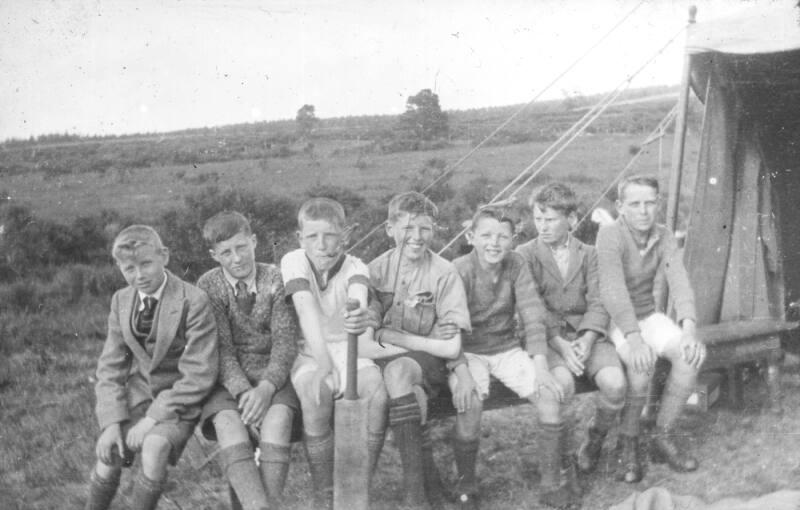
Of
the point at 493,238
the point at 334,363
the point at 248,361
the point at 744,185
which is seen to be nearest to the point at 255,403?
the point at 248,361

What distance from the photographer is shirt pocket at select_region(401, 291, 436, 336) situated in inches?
108

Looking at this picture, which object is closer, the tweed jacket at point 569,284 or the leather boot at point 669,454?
the leather boot at point 669,454

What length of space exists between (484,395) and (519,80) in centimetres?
194

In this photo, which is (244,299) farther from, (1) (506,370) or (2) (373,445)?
(1) (506,370)

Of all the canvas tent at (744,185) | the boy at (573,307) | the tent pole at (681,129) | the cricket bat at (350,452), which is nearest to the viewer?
the cricket bat at (350,452)

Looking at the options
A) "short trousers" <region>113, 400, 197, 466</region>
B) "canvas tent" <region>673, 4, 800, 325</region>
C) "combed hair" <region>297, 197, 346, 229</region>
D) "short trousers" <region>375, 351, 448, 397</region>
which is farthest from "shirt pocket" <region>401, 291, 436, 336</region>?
"canvas tent" <region>673, 4, 800, 325</region>

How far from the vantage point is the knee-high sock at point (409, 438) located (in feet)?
8.18

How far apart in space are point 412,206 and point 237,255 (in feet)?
2.35

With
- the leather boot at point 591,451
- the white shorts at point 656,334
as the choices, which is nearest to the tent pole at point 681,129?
the white shorts at point 656,334

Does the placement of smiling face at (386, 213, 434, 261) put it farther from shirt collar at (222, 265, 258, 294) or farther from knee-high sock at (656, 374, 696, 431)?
knee-high sock at (656, 374, 696, 431)

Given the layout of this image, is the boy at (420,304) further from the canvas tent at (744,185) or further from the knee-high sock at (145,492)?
the canvas tent at (744,185)

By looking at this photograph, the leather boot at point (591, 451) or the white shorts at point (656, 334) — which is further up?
the white shorts at point (656, 334)

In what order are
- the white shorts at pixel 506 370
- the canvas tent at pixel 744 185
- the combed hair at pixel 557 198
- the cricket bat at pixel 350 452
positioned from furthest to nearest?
the canvas tent at pixel 744 185
the combed hair at pixel 557 198
the white shorts at pixel 506 370
the cricket bat at pixel 350 452

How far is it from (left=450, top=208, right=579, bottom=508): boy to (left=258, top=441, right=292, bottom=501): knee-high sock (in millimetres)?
694
